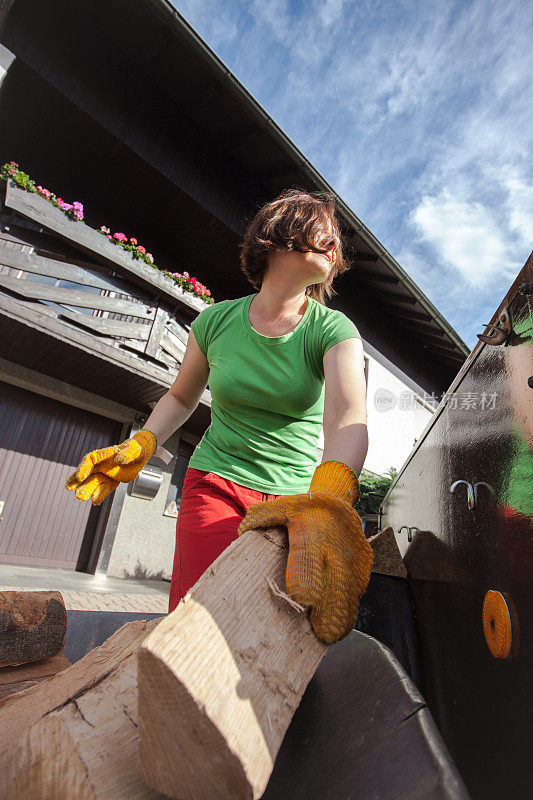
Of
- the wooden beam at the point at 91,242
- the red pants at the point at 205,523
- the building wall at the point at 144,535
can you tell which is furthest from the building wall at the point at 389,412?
the red pants at the point at 205,523

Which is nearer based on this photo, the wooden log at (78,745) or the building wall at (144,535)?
the wooden log at (78,745)

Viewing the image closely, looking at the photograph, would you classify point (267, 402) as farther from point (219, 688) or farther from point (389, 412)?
point (389, 412)

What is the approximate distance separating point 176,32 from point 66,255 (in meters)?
3.95

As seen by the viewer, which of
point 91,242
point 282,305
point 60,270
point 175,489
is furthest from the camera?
point 175,489

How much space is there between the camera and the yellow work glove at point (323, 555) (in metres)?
0.69

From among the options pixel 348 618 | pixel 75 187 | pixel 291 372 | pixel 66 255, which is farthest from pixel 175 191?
pixel 348 618

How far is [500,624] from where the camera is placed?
1.00 metres

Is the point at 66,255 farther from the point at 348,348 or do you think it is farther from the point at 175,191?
the point at 348,348

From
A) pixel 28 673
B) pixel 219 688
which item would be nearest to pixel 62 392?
pixel 28 673

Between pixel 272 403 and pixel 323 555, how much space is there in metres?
0.78

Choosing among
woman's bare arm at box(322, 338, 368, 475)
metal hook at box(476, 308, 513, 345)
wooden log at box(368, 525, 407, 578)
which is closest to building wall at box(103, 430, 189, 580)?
wooden log at box(368, 525, 407, 578)

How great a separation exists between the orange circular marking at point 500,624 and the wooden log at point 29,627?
122 cm

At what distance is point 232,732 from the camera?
0.50 metres

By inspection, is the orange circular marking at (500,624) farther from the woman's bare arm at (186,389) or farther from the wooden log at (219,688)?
the woman's bare arm at (186,389)
